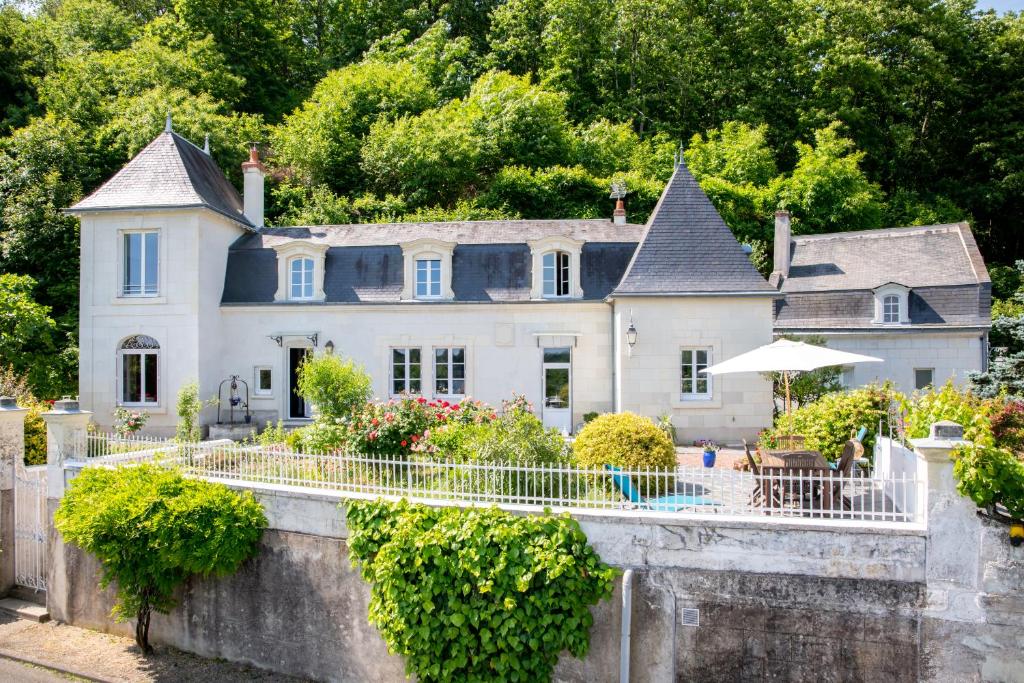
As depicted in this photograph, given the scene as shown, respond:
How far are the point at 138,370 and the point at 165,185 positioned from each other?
4.98 metres

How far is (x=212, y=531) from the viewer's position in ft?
28.6

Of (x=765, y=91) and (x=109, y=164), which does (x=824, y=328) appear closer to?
(x=765, y=91)

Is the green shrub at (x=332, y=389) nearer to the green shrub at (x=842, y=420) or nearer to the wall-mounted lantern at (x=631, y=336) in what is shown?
the wall-mounted lantern at (x=631, y=336)

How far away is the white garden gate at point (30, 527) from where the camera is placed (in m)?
10.9

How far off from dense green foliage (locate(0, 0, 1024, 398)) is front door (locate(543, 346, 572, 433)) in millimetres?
10002

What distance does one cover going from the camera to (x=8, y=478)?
1111 cm

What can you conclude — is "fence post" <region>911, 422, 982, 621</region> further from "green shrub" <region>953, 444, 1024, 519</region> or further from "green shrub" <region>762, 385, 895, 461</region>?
"green shrub" <region>762, 385, 895, 461</region>

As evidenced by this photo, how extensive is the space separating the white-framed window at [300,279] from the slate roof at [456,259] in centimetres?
46

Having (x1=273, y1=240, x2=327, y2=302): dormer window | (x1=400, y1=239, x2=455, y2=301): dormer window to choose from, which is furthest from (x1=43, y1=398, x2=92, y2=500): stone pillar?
(x1=400, y1=239, x2=455, y2=301): dormer window

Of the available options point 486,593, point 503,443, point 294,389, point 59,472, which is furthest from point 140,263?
point 486,593

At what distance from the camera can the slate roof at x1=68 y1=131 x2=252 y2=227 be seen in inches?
697

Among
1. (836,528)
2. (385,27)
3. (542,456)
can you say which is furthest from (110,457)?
(385,27)

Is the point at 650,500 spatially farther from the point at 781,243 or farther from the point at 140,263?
the point at 781,243

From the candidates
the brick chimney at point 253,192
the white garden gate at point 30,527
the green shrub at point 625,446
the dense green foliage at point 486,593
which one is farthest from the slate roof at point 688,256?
the white garden gate at point 30,527
